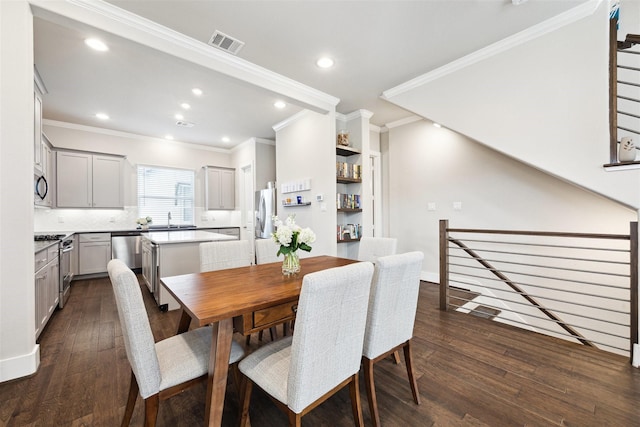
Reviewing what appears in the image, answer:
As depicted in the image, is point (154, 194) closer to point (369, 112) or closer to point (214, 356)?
point (369, 112)

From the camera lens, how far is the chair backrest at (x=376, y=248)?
101 inches

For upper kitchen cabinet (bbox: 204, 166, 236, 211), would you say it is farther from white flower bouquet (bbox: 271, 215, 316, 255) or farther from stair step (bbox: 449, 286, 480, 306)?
stair step (bbox: 449, 286, 480, 306)

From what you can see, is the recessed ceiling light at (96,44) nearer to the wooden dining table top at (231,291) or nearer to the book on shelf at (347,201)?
the wooden dining table top at (231,291)

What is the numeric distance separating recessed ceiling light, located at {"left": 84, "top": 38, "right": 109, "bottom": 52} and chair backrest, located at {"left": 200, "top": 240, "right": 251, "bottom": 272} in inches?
89.9

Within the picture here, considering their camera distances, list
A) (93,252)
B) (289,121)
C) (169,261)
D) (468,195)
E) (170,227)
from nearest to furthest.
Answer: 1. (169,261)
2. (468,195)
3. (289,121)
4. (93,252)
5. (170,227)

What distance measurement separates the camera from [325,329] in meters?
1.10

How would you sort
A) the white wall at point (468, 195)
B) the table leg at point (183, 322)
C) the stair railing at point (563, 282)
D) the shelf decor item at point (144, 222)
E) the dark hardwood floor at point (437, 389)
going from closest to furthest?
1. the dark hardwood floor at point (437, 389)
2. the table leg at point (183, 322)
3. the stair railing at point (563, 282)
4. the white wall at point (468, 195)
5. the shelf decor item at point (144, 222)

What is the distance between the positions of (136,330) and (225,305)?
368 mm

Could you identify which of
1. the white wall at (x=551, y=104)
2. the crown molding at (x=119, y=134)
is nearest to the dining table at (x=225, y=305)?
the white wall at (x=551, y=104)

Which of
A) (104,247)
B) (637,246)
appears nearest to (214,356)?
(637,246)

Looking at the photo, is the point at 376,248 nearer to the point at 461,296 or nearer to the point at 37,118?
the point at 461,296

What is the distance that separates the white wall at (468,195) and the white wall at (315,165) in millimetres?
1622

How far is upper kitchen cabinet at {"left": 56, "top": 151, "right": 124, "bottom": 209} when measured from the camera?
4.71 meters

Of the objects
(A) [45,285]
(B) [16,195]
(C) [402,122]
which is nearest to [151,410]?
(B) [16,195]
